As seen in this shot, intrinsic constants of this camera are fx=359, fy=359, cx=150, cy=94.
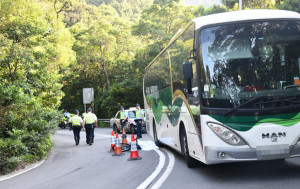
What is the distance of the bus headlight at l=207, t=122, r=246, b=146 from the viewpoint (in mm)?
6695

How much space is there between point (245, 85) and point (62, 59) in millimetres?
22933

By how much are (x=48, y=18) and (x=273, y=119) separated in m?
16.9

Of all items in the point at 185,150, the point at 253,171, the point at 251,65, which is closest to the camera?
the point at 251,65

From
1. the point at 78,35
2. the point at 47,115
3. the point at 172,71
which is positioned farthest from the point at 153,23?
the point at 172,71

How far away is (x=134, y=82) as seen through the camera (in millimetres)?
37906

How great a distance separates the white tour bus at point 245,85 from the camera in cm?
666

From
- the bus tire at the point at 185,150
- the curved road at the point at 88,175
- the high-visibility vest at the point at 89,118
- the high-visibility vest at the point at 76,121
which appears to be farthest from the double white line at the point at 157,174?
the high-visibility vest at the point at 76,121

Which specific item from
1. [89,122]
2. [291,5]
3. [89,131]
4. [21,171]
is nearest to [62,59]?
[89,131]

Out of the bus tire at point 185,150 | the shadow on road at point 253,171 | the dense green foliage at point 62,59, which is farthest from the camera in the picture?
the dense green foliage at point 62,59

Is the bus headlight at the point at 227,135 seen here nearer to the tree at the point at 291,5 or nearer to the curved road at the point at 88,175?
the curved road at the point at 88,175

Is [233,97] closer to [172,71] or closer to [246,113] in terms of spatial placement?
[246,113]

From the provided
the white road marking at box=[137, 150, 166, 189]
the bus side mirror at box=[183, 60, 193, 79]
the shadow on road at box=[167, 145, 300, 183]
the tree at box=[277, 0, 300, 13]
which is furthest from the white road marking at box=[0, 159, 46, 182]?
the tree at box=[277, 0, 300, 13]

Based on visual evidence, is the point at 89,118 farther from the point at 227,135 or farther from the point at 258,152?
the point at 258,152

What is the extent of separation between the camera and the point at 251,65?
22.6ft
